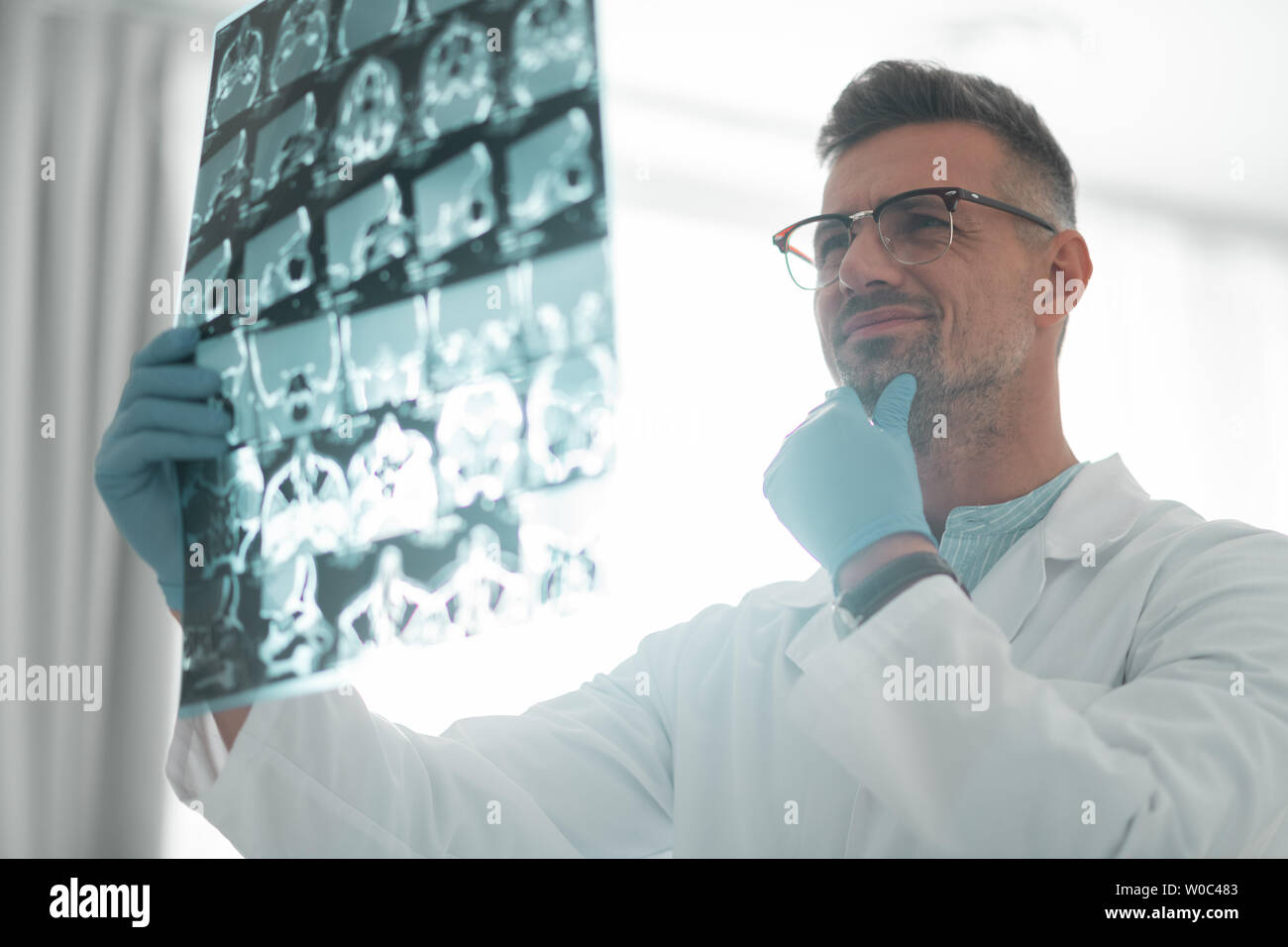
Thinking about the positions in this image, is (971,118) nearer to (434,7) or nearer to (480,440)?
(434,7)

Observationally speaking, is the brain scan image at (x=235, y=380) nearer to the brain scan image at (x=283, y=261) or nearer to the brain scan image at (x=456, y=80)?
the brain scan image at (x=283, y=261)

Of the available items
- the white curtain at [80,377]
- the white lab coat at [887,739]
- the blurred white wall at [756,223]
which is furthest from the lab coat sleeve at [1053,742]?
the white curtain at [80,377]

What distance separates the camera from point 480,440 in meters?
0.74

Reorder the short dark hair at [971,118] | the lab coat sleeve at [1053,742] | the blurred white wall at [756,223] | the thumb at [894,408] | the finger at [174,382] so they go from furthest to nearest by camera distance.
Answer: the blurred white wall at [756,223]
the short dark hair at [971,118]
the thumb at [894,408]
the finger at [174,382]
the lab coat sleeve at [1053,742]

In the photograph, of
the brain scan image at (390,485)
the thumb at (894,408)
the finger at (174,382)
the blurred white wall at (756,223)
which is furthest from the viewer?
the blurred white wall at (756,223)

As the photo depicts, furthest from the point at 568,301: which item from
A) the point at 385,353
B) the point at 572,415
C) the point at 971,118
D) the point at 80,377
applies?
the point at 80,377

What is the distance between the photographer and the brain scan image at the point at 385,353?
0.77 m

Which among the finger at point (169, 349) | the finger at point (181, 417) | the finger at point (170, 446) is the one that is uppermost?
the finger at point (169, 349)

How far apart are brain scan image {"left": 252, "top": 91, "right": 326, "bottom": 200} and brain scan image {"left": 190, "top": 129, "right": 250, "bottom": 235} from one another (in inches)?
0.8

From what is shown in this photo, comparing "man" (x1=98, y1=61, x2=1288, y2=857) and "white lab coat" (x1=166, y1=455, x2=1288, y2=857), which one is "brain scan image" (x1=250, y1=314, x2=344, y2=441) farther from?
"white lab coat" (x1=166, y1=455, x2=1288, y2=857)

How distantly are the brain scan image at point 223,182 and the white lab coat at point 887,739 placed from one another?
455mm

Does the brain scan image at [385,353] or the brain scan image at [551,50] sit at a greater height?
the brain scan image at [551,50]

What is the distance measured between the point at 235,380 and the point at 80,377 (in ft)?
4.10
